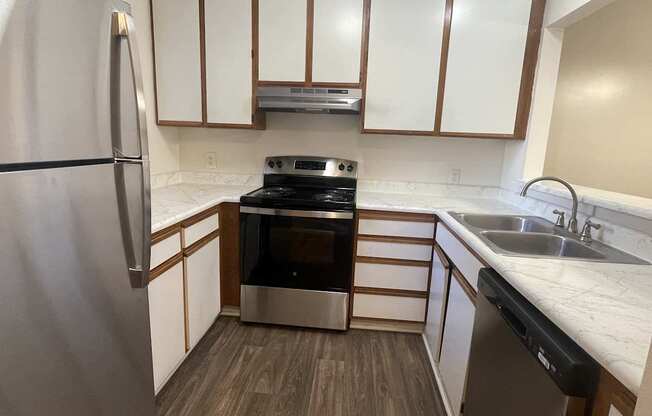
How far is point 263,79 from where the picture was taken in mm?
2305

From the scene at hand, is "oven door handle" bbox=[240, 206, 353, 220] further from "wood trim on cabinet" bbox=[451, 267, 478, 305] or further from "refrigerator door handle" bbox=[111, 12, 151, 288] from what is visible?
"refrigerator door handle" bbox=[111, 12, 151, 288]

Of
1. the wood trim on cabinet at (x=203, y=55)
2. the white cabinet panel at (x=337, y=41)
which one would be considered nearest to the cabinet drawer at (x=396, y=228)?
the white cabinet panel at (x=337, y=41)

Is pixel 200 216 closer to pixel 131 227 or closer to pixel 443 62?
pixel 131 227

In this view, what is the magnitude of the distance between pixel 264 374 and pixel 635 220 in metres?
1.84

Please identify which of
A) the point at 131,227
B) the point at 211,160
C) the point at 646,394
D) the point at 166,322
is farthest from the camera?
the point at 211,160

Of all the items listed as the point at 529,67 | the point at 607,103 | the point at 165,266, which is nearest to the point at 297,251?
the point at 165,266

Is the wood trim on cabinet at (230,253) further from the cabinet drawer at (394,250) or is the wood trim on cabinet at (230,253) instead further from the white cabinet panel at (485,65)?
the white cabinet panel at (485,65)

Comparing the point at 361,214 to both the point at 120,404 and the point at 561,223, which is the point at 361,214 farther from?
the point at 120,404

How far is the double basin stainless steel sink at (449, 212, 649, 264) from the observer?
4.18ft

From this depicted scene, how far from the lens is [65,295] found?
0.83m

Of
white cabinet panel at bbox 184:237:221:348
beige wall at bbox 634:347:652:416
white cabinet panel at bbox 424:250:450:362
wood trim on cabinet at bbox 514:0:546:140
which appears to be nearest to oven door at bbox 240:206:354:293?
white cabinet panel at bbox 184:237:221:348

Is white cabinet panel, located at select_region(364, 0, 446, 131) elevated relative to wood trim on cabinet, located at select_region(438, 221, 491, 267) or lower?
elevated

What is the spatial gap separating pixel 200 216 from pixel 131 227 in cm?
93

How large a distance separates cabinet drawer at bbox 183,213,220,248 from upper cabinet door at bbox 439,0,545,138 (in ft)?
5.24
